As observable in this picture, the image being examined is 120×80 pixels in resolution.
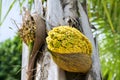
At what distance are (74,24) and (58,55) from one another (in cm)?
19

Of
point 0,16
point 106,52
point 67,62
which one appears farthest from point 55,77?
point 106,52

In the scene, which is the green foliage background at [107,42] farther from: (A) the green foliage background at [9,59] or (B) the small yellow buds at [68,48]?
(A) the green foliage background at [9,59]

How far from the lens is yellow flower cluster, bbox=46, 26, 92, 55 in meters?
1.19

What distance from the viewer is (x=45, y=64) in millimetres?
1279

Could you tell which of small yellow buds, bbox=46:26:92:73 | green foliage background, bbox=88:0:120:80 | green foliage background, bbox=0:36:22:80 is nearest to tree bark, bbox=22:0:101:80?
small yellow buds, bbox=46:26:92:73

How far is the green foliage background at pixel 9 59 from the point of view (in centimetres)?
654

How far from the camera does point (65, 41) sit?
119cm

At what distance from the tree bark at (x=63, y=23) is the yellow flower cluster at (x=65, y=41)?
0.25 ft

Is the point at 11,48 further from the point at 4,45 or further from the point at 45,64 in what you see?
the point at 45,64

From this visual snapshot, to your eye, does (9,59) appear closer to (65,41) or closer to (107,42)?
(107,42)

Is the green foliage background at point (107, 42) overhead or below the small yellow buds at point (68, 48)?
overhead

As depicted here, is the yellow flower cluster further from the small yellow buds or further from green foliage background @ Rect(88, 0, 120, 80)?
green foliage background @ Rect(88, 0, 120, 80)

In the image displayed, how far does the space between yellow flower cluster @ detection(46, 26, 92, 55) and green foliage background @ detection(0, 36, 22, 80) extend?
526cm

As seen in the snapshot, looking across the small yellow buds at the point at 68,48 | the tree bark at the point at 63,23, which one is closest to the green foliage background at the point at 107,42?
A: the tree bark at the point at 63,23
